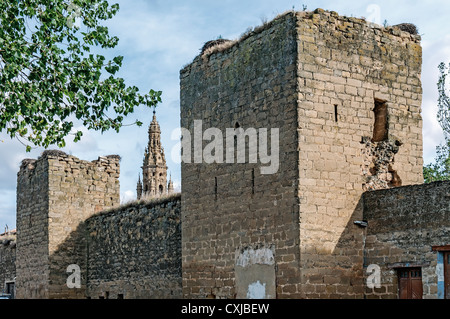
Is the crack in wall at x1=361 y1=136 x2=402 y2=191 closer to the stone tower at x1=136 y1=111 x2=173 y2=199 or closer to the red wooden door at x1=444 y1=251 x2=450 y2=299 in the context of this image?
the red wooden door at x1=444 y1=251 x2=450 y2=299

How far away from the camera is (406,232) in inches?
495

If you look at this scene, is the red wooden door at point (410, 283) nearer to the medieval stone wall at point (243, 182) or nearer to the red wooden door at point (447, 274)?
the red wooden door at point (447, 274)

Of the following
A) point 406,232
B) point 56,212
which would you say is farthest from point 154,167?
point 406,232

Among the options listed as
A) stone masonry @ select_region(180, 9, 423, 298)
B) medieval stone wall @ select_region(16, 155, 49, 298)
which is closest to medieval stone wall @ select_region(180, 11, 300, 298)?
stone masonry @ select_region(180, 9, 423, 298)

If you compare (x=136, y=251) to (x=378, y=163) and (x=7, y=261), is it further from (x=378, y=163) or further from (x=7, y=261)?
(x=7, y=261)

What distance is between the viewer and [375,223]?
1310cm

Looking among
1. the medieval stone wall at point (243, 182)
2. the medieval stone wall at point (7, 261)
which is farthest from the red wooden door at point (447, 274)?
the medieval stone wall at point (7, 261)

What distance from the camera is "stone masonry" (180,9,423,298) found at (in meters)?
12.8

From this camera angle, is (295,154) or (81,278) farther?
(81,278)

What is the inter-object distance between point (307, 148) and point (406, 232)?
212 centimetres

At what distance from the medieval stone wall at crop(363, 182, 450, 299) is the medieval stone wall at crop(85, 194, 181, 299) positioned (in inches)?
200
